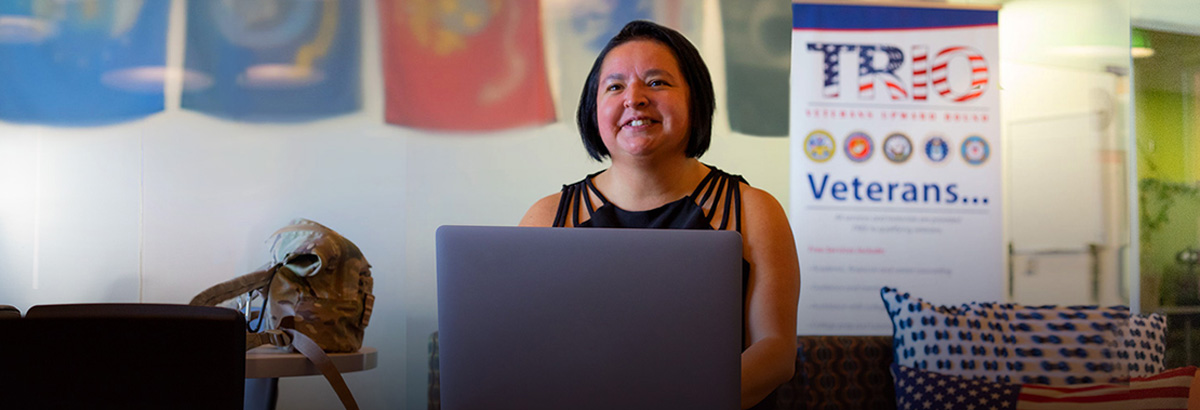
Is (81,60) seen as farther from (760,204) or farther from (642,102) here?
(760,204)

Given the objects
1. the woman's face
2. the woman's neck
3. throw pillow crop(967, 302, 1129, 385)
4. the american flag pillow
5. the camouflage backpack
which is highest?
the woman's face

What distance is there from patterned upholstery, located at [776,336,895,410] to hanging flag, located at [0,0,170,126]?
7.67 feet

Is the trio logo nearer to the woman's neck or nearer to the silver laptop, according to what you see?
the woman's neck

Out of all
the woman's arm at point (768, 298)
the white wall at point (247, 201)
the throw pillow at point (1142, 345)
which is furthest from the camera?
the white wall at point (247, 201)

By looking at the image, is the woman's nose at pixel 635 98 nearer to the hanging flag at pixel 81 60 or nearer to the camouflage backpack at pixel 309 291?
the camouflage backpack at pixel 309 291

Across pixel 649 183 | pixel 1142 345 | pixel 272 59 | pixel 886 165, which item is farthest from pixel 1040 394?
pixel 272 59

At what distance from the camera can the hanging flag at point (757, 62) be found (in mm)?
3385

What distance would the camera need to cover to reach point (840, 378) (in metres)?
2.70

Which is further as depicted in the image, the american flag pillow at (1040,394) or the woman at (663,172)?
the american flag pillow at (1040,394)

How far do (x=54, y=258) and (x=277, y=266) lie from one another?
1523mm

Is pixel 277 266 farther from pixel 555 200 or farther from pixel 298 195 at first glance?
pixel 298 195

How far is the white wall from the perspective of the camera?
3066 millimetres

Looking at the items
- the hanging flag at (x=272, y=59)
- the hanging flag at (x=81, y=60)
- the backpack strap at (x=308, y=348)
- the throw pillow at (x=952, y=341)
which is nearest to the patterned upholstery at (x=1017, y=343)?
the throw pillow at (x=952, y=341)

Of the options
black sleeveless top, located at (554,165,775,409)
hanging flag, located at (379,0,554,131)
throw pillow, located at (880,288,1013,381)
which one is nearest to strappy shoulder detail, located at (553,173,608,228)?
black sleeveless top, located at (554,165,775,409)
